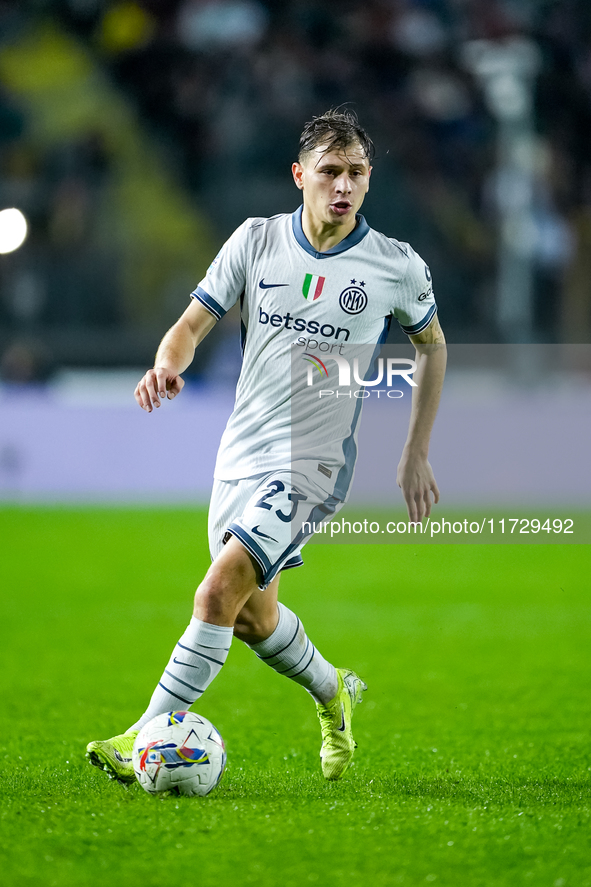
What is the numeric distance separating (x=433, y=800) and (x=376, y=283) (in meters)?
1.81

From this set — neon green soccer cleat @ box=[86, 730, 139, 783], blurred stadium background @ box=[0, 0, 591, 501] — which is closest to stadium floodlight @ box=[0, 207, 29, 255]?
neon green soccer cleat @ box=[86, 730, 139, 783]

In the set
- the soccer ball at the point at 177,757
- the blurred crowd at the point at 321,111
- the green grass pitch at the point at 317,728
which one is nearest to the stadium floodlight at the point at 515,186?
the blurred crowd at the point at 321,111

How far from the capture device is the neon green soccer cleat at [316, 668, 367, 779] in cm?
405

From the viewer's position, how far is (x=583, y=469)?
1271 centimetres

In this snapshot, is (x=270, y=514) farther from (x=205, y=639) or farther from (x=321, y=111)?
(x=321, y=111)

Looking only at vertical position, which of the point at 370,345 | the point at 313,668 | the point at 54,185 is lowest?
the point at 313,668

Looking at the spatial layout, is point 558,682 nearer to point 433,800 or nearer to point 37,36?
point 433,800

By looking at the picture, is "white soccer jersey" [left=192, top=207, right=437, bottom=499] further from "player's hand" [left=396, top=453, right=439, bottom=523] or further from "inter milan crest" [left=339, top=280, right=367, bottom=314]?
"player's hand" [left=396, top=453, right=439, bottom=523]

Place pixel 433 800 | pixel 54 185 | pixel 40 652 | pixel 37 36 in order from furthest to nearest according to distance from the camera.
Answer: pixel 37 36
pixel 54 185
pixel 40 652
pixel 433 800

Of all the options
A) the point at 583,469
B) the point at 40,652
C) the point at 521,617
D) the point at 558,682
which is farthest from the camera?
the point at 583,469

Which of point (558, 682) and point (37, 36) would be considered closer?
point (558, 682)

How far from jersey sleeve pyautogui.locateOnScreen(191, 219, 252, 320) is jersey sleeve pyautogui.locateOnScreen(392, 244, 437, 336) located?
22.9 inches

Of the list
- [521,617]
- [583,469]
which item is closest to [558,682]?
[521,617]

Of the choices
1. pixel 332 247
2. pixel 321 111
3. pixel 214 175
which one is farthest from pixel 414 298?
pixel 321 111
